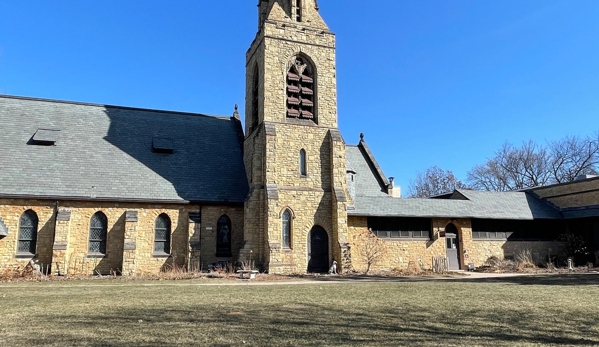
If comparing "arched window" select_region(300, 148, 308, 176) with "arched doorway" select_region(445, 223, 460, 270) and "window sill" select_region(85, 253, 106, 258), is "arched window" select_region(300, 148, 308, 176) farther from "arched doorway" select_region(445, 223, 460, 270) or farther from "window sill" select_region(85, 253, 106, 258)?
"window sill" select_region(85, 253, 106, 258)

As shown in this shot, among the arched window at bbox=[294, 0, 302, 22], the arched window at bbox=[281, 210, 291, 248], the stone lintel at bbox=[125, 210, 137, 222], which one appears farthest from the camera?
the arched window at bbox=[294, 0, 302, 22]

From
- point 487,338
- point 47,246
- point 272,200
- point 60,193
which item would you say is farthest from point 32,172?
point 487,338

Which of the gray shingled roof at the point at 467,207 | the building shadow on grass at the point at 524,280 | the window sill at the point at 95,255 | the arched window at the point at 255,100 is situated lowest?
the building shadow on grass at the point at 524,280

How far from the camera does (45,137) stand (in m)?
24.2

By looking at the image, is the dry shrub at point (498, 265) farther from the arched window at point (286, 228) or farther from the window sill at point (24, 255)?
the window sill at point (24, 255)

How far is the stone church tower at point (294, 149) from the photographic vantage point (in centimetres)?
2347

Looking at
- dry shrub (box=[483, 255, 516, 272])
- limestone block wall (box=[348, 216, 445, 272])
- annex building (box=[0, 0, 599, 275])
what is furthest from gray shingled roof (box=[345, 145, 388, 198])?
dry shrub (box=[483, 255, 516, 272])

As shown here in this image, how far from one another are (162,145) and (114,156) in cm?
277

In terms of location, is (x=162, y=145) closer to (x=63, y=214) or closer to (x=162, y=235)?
(x=162, y=235)

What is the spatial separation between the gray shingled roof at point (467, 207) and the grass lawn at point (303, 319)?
1269cm

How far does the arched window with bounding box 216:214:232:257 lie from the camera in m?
24.2

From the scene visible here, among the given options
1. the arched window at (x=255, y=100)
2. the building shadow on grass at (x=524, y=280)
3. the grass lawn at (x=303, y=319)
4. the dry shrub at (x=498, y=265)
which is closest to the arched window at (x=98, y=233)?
the arched window at (x=255, y=100)

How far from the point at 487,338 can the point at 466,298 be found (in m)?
5.24

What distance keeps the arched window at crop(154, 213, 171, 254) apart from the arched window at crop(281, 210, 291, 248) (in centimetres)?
604
